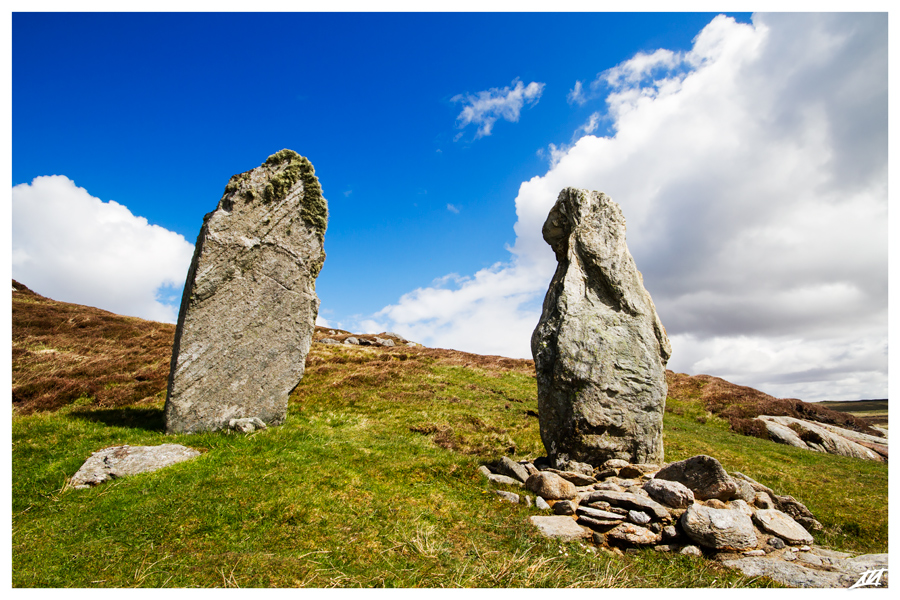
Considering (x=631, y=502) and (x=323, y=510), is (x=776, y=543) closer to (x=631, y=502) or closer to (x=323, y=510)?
(x=631, y=502)

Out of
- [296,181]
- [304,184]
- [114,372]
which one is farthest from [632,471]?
[114,372]

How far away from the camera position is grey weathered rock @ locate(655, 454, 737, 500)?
7.45 m

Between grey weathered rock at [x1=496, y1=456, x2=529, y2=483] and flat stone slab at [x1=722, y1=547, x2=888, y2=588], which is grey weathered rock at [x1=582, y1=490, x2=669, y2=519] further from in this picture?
grey weathered rock at [x1=496, y1=456, x2=529, y2=483]

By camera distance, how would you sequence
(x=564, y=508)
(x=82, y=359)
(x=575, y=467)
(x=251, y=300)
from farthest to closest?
(x=82, y=359) → (x=251, y=300) → (x=575, y=467) → (x=564, y=508)

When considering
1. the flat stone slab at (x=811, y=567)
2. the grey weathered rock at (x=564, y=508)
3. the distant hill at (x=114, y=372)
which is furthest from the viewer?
the distant hill at (x=114, y=372)

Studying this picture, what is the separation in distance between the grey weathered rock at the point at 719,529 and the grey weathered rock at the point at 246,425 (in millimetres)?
10087

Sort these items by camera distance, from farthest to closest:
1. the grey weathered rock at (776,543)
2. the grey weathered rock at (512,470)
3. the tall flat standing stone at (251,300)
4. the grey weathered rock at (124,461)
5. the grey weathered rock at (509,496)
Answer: the tall flat standing stone at (251,300) < the grey weathered rock at (512,470) < the grey weathered rock at (124,461) < the grey weathered rock at (509,496) < the grey weathered rock at (776,543)

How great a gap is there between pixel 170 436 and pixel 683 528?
37.1 feet

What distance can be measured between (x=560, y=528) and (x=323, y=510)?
364cm

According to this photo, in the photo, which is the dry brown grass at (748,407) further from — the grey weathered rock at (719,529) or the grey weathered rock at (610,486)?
the grey weathered rock at (719,529)

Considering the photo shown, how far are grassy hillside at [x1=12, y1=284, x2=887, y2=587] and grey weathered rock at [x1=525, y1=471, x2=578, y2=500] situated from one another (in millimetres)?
834

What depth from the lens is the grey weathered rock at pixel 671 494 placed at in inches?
→ 274

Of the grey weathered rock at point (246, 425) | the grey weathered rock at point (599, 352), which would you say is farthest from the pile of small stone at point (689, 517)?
the grey weathered rock at point (246, 425)

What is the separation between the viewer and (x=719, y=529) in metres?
5.96
